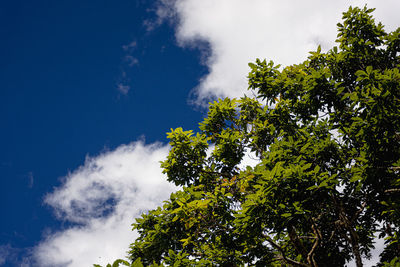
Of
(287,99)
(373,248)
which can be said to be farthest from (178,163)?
(373,248)

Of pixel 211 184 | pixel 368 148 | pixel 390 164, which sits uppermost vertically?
pixel 211 184

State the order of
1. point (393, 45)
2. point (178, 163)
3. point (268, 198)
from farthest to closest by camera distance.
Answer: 1. point (178, 163)
2. point (393, 45)
3. point (268, 198)

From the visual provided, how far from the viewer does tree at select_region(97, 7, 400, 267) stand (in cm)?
723

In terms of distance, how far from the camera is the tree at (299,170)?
723cm

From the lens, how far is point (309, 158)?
917 cm

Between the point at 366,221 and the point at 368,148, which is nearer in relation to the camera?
the point at 368,148

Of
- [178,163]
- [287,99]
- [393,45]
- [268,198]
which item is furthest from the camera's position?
[178,163]

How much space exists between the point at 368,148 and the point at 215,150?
6.45 meters

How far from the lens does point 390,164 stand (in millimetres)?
8109

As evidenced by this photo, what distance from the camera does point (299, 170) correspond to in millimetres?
6625

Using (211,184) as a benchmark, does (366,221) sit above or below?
below

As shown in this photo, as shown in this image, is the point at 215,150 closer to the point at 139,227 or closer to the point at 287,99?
the point at 287,99

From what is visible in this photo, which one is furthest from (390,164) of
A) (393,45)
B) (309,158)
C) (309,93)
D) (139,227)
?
(139,227)

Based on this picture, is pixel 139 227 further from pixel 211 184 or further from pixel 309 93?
pixel 309 93
